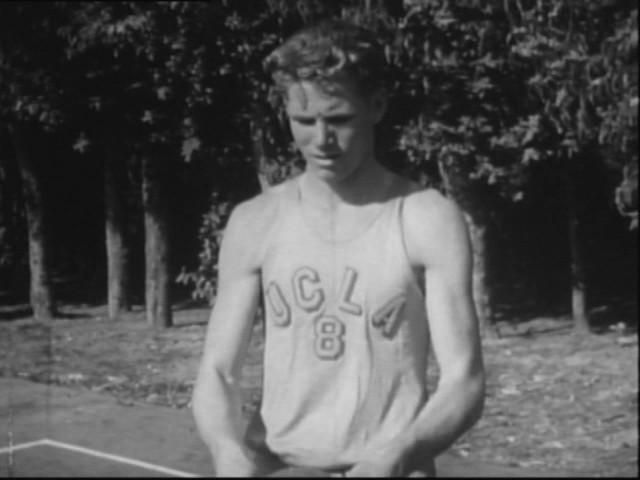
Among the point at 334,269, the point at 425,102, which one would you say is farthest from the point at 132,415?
the point at 334,269

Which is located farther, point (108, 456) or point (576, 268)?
point (576, 268)

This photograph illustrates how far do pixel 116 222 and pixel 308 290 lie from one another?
2.45m

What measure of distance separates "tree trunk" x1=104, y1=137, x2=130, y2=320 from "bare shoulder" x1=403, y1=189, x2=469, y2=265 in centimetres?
229

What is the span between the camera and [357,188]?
205cm

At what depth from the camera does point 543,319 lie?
7.80m

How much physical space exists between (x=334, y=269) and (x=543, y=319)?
5937mm

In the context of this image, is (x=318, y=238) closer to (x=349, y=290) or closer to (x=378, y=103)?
(x=349, y=290)

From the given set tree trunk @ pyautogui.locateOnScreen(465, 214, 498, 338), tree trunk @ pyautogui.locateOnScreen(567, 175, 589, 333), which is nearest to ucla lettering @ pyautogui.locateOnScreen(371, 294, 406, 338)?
tree trunk @ pyautogui.locateOnScreen(465, 214, 498, 338)

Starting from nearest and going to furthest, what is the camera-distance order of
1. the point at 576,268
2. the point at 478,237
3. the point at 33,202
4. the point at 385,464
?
the point at 385,464 < the point at 33,202 < the point at 478,237 < the point at 576,268

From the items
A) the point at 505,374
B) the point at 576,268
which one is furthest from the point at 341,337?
the point at 576,268

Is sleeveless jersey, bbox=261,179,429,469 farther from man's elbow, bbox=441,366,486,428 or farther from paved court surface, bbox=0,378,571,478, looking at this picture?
paved court surface, bbox=0,378,571,478

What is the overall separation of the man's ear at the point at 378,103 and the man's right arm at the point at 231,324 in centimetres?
26

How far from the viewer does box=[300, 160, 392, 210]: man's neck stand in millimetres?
2043

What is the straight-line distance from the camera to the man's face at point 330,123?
1.98m
